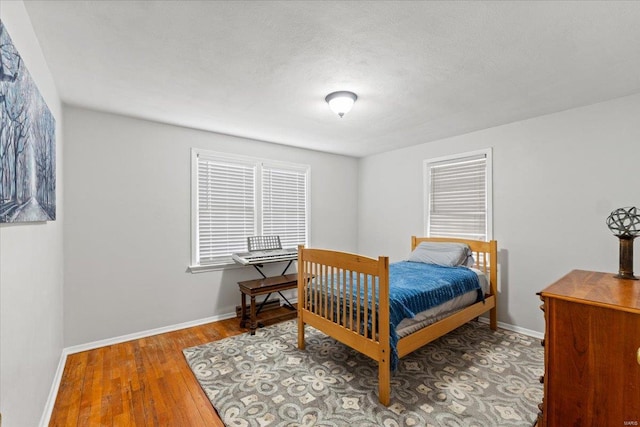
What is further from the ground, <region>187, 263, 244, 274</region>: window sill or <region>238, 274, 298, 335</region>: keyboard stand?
<region>187, 263, 244, 274</region>: window sill

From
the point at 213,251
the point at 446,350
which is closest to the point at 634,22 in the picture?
the point at 446,350

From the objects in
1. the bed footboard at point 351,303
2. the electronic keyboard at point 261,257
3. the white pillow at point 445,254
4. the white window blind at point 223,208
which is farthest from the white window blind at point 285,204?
the white pillow at point 445,254

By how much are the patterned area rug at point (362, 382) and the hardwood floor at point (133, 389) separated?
14cm

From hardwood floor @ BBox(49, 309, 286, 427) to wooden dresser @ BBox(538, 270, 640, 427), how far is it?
2.00 metres

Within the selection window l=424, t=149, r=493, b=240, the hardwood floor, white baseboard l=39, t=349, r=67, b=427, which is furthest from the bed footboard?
window l=424, t=149, r=493, b=240

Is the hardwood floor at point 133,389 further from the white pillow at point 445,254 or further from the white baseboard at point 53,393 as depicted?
the white pillow at point 445,254

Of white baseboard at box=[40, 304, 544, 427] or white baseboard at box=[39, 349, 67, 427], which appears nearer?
white baseboard at box=[39, 349, 67, 427]

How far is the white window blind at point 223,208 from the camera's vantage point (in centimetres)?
361

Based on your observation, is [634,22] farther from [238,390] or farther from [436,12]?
[238,390]

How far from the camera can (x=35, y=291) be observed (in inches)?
66.9

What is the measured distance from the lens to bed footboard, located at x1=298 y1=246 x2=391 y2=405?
6.73 ft

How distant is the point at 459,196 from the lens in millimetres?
3852

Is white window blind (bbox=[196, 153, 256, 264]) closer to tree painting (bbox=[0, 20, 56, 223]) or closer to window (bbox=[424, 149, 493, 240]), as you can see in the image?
tree painting (bbox=[0, 20, 56, 223])

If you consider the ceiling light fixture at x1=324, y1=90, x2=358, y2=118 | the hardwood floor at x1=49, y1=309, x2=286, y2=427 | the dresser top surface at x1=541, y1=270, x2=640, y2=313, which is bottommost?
the hardwood floor at x1=49, y1=309, x2=286, y2=427
